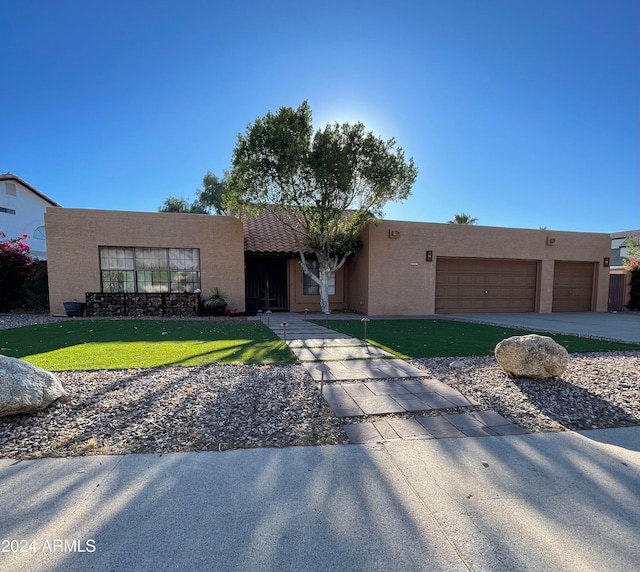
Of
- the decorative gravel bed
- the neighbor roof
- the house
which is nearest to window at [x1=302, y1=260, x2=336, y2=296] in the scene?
the house

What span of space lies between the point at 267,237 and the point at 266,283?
2.07 meters

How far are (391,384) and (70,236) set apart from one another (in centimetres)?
1312

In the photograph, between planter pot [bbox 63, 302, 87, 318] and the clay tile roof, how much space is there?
20.7 ft

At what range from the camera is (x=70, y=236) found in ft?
40.0

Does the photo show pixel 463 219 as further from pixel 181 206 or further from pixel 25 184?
pixel 25 184

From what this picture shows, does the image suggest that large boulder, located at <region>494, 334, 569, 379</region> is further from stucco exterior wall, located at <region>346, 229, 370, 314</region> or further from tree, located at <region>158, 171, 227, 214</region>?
tree, located at <region>158, 171, 227, 214</region>

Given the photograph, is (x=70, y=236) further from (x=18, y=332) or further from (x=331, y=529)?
(x=331, y=529)

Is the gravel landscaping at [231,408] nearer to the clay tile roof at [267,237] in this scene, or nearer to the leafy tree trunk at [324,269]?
the leafy tree trunk at [324,269]

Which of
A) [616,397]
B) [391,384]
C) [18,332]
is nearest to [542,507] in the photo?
[391,384]

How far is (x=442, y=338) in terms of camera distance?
8078 millimetres

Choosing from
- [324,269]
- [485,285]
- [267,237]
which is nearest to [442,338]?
[324,269]

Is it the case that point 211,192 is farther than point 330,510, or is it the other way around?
point 211,192

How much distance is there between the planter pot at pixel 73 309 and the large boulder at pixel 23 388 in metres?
10.1

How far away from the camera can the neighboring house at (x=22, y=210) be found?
76.8 feet
